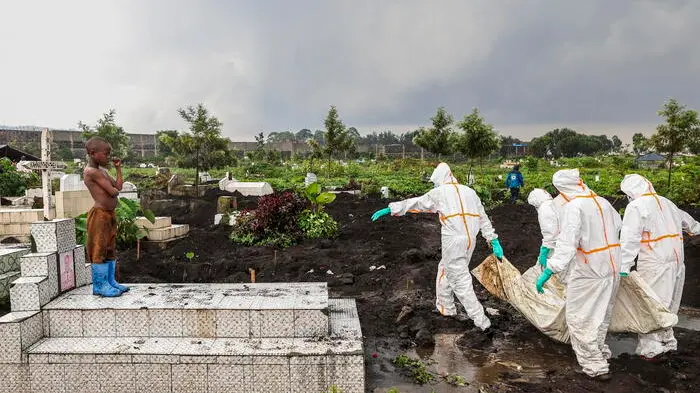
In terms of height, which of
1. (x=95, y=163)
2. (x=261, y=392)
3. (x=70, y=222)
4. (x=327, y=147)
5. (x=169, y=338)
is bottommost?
(x=261, y=392)

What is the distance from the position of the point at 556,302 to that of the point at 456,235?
1.22m

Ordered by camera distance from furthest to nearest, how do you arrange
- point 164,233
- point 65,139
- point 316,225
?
point 65,139, point 316,225, point 164,233

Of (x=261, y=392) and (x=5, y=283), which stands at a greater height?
(x=5, y=283)

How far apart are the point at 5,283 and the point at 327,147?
1863 cm

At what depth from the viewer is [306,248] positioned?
9.22 meters

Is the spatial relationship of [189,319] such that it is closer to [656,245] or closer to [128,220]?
[656,245]

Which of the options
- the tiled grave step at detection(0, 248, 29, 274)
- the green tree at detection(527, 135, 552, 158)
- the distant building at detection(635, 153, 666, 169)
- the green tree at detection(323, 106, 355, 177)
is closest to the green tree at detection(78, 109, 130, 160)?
the green tree at detection(323, 106, 355, 177)

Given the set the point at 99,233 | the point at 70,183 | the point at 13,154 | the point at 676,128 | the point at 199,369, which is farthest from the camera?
the point at 13,154

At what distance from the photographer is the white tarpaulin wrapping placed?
4.50 metres

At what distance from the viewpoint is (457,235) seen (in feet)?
17.8

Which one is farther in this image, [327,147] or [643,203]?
[327,147]

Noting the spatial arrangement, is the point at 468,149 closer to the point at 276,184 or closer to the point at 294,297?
the point at 276,184

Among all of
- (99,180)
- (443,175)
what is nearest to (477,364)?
(443,175)

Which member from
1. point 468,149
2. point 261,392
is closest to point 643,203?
point 261,392
